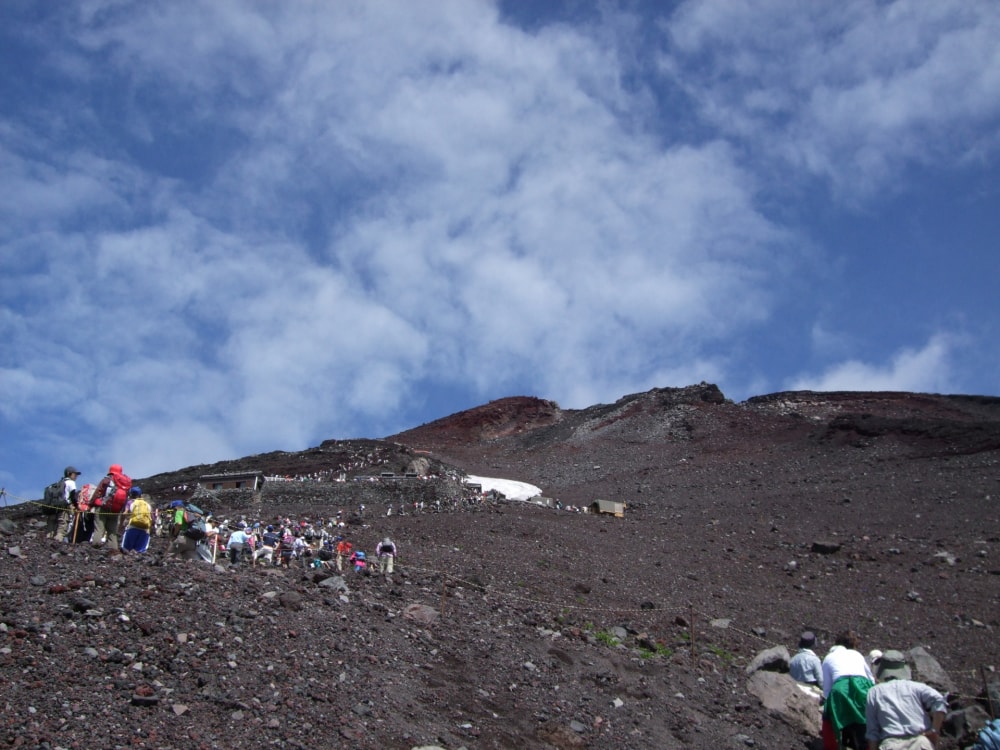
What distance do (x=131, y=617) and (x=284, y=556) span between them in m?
7.42

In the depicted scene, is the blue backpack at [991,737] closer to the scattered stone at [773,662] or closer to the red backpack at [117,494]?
the scattered stone at [773,662]

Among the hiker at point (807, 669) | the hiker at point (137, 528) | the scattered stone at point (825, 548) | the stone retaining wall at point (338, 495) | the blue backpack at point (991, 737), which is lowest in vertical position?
the blue backpack at point (991, 737)

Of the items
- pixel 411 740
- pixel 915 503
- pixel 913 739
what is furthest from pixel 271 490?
pixel 913 739

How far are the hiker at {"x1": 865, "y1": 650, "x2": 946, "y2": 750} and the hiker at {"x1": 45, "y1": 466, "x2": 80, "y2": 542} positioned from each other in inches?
417

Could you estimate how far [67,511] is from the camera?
1317 cm

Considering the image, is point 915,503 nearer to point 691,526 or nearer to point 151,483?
point 691,526

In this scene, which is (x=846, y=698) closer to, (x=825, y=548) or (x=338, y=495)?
(x=825, y=548)

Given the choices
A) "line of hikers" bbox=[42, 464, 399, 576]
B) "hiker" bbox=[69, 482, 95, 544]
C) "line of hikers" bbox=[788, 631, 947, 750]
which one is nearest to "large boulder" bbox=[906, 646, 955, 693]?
"line of hikers" bbox=[788, 631, 947, 750]

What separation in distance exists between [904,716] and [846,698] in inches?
41.3

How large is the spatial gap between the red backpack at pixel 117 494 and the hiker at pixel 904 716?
32.6 ft

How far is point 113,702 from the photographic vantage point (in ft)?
25.6

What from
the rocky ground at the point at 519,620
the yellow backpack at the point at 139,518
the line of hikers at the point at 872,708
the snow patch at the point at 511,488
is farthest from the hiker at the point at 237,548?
the snow patch at the point at 511,488

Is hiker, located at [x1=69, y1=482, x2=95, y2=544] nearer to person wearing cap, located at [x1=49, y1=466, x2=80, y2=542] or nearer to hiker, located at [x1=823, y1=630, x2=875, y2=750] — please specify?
person wearing cap, located at [x1=49, y1=466, x2=80, y2=542]

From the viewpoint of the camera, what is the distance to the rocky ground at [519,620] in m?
8.35
